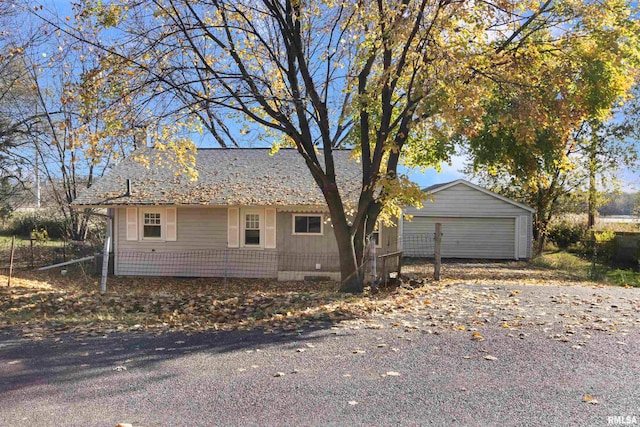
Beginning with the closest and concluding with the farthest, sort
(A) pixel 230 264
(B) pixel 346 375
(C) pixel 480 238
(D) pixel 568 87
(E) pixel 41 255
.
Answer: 1. (B) pixel 346 375
2. (D) pixel 568 87
3. (A) pixel 230 264
4. (E) pixel 41 255
5. (C) pixel 480 238

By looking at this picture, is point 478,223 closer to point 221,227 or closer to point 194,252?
point 221,227

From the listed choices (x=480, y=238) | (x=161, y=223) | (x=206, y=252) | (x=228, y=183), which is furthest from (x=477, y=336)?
(x=480, y=238)

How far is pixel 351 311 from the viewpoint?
838 cm

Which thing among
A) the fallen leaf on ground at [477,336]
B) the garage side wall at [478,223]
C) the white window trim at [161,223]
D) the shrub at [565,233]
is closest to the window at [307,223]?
the white window trim at [161,223]

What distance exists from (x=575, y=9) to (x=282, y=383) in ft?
30.4

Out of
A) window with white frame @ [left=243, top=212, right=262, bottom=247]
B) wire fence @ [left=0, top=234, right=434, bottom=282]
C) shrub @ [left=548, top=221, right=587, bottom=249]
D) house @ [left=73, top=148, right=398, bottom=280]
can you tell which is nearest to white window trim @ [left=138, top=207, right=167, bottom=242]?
house @ [left=73, top=148, right=398, bottom=280]

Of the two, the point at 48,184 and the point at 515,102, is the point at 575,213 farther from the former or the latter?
the point at 48,184

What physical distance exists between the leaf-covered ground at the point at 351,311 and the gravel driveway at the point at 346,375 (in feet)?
0.33

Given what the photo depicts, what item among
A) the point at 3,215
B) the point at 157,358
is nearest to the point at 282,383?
the point at 157,358

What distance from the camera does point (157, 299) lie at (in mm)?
10211

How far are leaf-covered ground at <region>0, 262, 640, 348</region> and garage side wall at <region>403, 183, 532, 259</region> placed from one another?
540 inches

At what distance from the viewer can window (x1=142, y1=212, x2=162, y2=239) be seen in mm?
18280

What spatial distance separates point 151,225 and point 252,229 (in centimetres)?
364

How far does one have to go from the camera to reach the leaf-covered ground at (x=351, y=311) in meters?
7.33
